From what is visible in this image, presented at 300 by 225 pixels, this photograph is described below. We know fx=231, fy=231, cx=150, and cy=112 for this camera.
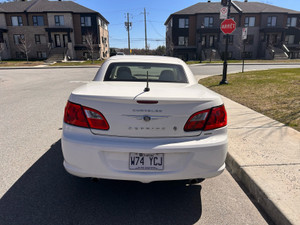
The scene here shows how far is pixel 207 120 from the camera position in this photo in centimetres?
257

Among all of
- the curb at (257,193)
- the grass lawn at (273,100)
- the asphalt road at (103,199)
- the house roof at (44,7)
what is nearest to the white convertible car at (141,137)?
the asphalt road at (103,199)

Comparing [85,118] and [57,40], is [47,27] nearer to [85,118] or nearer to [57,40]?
[57,40]

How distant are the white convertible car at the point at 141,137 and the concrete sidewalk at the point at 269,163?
81cm

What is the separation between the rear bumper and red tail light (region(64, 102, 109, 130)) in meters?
0.08

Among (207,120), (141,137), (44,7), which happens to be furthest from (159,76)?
(44,7)

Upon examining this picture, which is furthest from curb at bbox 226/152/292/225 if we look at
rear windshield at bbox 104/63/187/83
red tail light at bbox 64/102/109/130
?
red tail light at bbox 64/102/109/130

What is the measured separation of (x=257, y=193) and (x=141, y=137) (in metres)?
1.68

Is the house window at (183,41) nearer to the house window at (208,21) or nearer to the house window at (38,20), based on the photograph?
the house window at (208,21)

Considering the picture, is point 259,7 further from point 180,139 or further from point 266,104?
point 180,139

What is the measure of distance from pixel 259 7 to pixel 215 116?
178 feet

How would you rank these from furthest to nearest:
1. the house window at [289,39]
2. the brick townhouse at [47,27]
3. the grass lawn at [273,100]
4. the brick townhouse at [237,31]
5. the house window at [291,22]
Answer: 1. the house window at [289,39]
2. the house window at [291,22]
3. the brick townhouse at [237,31]
4. the brick townhouse at [47,27]
5. the grass lawn at [273,100]

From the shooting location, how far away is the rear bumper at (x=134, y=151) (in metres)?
2.40

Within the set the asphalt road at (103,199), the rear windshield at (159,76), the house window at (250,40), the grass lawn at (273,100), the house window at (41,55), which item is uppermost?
the house window at (250,40)

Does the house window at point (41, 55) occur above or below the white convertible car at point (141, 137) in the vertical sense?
above
